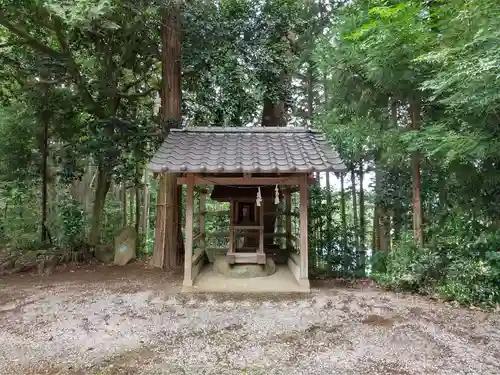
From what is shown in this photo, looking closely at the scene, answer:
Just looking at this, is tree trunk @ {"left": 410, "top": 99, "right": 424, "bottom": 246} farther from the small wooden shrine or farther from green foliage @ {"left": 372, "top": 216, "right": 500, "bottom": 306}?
the small wooden shrine

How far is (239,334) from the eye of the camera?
156 inches

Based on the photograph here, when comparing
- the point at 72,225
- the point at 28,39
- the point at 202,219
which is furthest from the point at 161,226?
the point at 28,39

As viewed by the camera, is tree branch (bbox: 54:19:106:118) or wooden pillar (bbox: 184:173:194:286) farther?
tree branch (bbox: 54:19:106:118)

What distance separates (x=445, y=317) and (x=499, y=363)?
3.91 ft

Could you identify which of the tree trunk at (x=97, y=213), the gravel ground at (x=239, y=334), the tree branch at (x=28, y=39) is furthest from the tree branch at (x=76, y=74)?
the gravel ground at (x=239, y=334)

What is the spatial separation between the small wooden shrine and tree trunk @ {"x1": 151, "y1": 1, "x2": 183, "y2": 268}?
0.58 m

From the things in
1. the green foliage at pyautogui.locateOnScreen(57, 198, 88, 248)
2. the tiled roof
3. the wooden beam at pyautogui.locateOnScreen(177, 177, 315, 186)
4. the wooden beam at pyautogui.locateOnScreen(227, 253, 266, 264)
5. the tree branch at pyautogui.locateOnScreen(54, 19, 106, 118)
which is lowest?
the wooden beam at pyautogui.locateOnScreen(227, 253, 266, 264)

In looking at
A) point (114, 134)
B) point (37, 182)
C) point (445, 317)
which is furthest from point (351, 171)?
point (37, 182)

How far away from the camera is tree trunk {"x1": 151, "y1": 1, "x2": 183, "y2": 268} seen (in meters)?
7.23

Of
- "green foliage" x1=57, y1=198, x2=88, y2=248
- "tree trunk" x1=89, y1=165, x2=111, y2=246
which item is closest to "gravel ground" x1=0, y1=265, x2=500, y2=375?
"green foliage" x1=57, y1=198, x2=88, y2=248

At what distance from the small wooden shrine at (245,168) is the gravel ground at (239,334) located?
0.98 metres

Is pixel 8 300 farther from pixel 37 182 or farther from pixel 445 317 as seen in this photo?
pixel 445 317

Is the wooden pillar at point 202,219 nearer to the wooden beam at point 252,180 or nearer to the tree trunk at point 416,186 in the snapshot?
the wooden beam at point 252,180

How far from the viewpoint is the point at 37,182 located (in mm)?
9172
